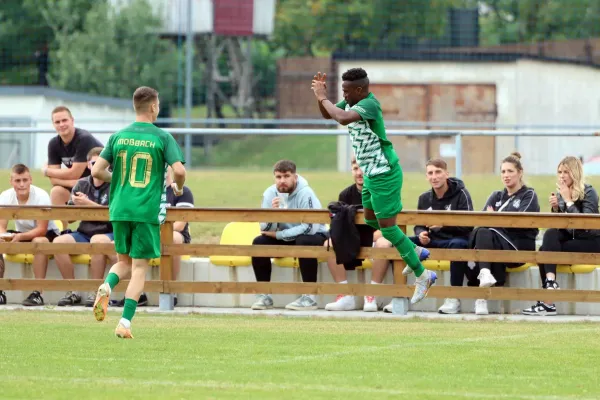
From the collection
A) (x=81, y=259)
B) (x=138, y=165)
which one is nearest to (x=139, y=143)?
(x=138, y=165)

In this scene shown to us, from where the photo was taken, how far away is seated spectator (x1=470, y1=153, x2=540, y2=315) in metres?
12.1

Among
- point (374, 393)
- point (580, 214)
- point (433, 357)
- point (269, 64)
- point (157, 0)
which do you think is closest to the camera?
point (374, 393)

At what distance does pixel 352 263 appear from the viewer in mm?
12203

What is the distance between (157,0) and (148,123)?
137ft

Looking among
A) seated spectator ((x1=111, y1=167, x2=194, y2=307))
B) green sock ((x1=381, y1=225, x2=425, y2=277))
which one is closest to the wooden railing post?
seated spectator ((x1=111, y1=167, x2=194, y2=307))

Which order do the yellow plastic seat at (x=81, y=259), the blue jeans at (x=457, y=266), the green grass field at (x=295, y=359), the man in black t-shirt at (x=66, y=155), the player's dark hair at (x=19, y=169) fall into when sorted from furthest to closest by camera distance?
1. the man in black t-shirt at (x=66, y=155)
2. the player's dark hair at (x=19, y=169)
3. the yellow plastic seat at (x=81, y=259)
4. the blue jeans at (x=457, y=266)
5. the green grass field at (x=295, y=359)

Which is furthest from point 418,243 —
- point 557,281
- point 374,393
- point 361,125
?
point 374,393

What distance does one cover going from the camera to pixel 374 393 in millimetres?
7152

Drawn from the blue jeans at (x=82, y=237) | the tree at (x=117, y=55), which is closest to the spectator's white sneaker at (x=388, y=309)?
the blue jeans at (x=82, y=237)

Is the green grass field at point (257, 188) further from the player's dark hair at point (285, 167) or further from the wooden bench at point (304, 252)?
the wooden bench at point (304, 252)

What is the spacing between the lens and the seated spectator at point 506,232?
12.1 meters

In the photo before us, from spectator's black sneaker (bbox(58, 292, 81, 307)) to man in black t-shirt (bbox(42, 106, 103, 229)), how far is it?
1055 mm

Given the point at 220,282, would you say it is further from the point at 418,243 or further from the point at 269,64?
the point at 269,64

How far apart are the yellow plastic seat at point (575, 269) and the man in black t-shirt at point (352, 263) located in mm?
1837
